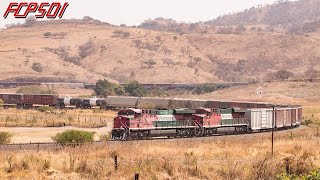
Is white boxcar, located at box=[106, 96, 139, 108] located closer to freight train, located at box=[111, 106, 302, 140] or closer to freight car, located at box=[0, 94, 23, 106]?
freight car, located at box=[0, 94, 23, 106]

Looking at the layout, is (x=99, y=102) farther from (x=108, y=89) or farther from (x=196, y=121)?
(x=196, y=121)

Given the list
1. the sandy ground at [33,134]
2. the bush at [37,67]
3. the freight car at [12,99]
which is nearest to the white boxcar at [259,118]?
the sandy ground at [33,134]

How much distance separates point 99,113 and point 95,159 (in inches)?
2314

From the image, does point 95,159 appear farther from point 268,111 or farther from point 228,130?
point 268,111

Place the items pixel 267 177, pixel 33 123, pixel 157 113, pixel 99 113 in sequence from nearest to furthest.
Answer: pixel 267 177
pixel 157 113
pixel 33 123
pixel 99 113

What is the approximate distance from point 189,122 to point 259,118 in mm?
11271

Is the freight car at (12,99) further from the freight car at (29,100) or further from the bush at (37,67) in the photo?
the bush at (37,67)

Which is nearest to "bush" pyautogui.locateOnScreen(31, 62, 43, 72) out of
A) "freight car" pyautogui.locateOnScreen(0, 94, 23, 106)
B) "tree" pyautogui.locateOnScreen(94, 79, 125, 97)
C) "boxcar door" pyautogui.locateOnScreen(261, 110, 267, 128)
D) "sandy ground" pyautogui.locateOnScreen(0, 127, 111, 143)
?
"tree" pyautogui.locateOnScreen(94, 79, 125, 97)

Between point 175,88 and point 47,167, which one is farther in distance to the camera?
point 175,88

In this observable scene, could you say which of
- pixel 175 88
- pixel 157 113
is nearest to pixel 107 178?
pixel 157 113

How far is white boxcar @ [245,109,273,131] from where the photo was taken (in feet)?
167

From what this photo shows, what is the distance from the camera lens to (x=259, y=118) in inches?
2062

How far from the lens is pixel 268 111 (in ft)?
177

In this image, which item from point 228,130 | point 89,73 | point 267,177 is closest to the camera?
point 267,177
